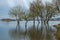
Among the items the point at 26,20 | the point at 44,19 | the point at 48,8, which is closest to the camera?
the point at 48,8

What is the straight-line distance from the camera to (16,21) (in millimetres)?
16875

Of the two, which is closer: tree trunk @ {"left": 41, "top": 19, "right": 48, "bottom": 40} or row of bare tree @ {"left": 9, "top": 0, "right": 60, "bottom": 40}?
tree trunk @ {"left": 41, "top": 19, "right": 48, "bottom": 40}

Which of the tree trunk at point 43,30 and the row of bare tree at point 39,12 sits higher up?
the row of bare tree at point 39,12

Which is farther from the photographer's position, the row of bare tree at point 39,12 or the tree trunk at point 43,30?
the row of bare tree at point 39,12

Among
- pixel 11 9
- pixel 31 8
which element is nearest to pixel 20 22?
pixel 11 9

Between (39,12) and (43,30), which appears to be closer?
(43,30)

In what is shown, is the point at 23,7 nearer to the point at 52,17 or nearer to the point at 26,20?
the point at 26,20

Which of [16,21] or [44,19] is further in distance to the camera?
[16,21]

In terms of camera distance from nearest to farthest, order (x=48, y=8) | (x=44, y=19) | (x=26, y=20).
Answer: (x=48, y=8), (x=44, y=19), (x=26, y=20)

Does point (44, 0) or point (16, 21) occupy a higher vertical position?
point (44, 0)

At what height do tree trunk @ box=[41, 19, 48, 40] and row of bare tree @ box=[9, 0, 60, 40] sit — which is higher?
row of bare tree @ box=[9, 0, 60, 40]

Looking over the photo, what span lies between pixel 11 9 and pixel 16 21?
4.33 ft

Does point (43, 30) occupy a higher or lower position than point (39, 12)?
lower

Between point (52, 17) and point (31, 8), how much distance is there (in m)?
2.24
